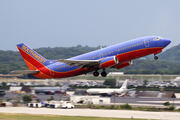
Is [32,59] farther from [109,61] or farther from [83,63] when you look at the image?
[109,61]

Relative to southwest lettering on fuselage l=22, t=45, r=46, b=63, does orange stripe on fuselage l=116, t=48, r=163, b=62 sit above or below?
below

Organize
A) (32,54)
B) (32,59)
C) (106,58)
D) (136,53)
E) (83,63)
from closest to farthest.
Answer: (136,53) → (106,58) → (83,63) → (32,59) → (32,54)

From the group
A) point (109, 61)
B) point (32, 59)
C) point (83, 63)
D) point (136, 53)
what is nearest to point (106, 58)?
point (109, 61)

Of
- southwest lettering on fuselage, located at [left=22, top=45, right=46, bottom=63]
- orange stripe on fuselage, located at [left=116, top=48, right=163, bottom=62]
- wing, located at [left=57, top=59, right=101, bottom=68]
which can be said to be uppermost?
southwest lettering on fuselage, located at [left=22, top=45, right=46, bottom=63]

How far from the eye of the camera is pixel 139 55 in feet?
146

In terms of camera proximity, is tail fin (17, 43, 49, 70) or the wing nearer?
the wing

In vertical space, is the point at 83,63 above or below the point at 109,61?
below

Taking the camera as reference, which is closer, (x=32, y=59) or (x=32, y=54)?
(x=32, y=59)

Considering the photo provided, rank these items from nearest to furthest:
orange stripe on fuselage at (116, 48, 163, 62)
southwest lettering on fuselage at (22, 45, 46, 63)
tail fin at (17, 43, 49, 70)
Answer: orange stripe on fuselage at (116, 48, 163, 62), tail fin at (17, 43, 49, 70), southwest lettering on fuselage at (22, 45, 46, 63)

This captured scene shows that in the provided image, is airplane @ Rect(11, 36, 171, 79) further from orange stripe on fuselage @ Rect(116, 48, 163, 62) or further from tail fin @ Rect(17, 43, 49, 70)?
tail fin @ Rect(17, 43, 49, 70)

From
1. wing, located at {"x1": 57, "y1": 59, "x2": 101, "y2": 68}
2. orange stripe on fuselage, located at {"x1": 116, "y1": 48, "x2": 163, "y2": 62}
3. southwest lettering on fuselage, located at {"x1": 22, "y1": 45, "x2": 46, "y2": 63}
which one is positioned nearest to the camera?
orange stripe on fuselage, located at {"x1": 116, "y1": 48, "x2": 163, "y2": 62}

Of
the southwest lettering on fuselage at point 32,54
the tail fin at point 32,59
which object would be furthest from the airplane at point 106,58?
the southwest lettering on fuselage at point 32,54

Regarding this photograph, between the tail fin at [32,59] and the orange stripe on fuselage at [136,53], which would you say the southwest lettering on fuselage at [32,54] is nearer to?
the tail fin at [32,59]

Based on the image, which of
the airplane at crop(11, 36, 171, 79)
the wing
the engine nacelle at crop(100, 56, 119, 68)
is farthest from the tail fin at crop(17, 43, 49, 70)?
the engine nacelle at crop(100, 56, 119, 68)
